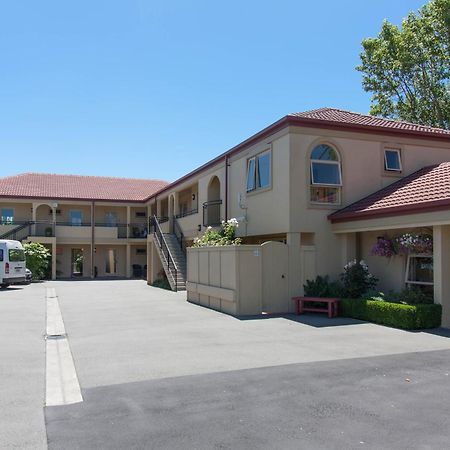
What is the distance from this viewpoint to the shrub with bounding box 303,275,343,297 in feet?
46.3

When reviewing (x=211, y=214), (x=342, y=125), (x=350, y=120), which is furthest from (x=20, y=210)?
(x=342, y=125)

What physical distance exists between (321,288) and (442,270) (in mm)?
3608

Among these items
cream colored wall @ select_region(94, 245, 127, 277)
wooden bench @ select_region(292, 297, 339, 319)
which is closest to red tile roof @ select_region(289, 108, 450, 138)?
wooden bench @ select_region(292, 297, 339, 319)

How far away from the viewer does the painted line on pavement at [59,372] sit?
6.24 meters

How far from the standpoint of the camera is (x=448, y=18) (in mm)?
27438

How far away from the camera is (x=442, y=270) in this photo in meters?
11.6

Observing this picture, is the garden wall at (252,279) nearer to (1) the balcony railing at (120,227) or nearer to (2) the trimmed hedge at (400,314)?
(2) the trimmed hedge at (400,314)

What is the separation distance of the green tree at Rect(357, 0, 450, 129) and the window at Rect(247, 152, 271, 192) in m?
16.9

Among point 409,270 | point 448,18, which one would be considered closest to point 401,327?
point 409,270

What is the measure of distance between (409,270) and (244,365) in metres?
7.31

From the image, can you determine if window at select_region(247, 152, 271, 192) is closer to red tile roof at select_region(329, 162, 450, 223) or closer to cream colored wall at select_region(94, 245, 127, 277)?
red tile roof at select_region(329, 162, 450, 223)

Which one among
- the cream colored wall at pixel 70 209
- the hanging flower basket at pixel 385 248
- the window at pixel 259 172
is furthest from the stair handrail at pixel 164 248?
the hanging flower basket at pixel 385 248

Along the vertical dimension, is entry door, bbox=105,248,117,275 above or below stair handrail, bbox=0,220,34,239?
below

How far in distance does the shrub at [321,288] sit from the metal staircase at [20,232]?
24.8 metres
